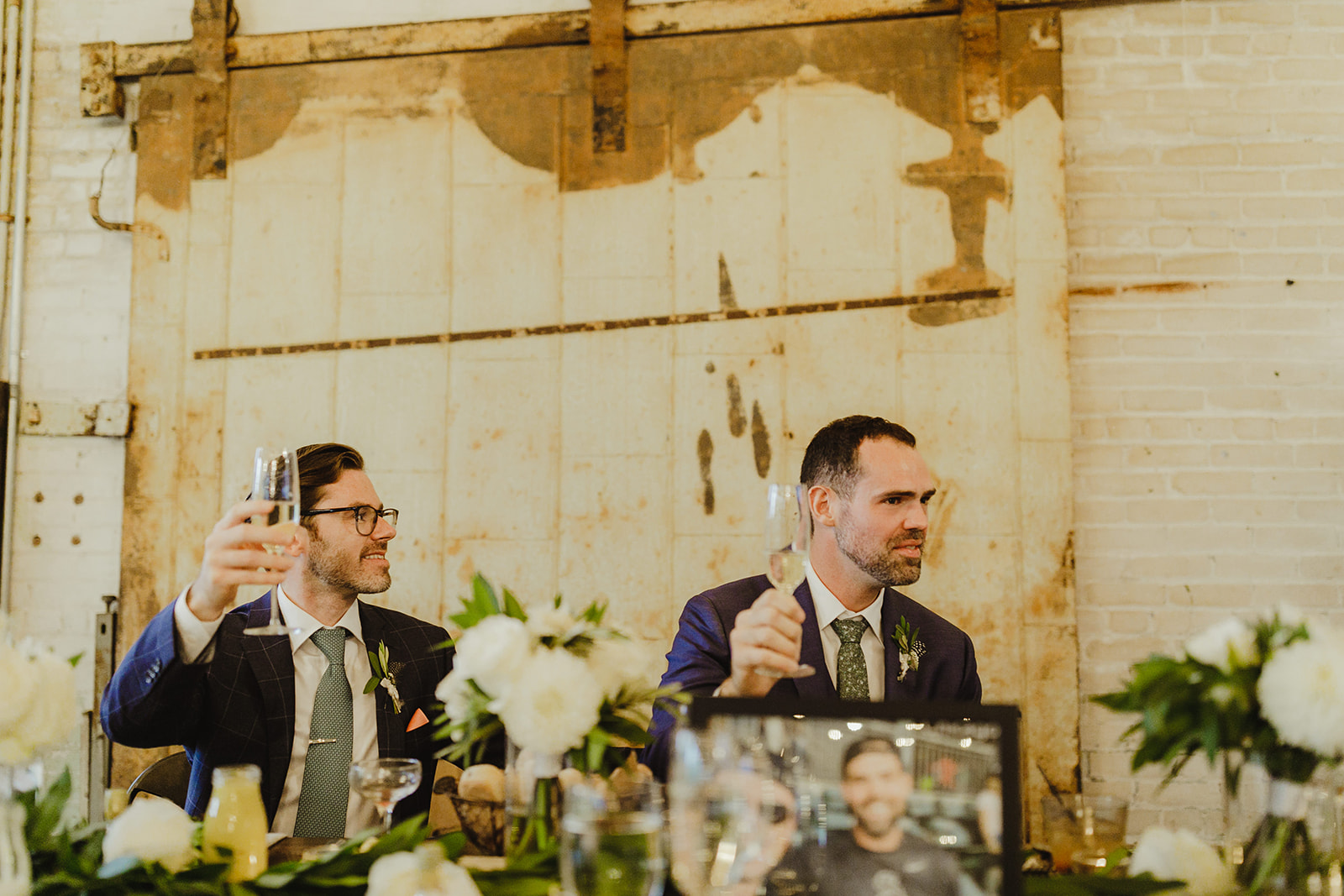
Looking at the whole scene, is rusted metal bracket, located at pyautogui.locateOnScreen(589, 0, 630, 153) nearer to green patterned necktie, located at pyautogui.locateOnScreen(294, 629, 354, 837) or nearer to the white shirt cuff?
green patterned necktie, located at pyautogui.locateOnScreen(294, 629, 354, 837)

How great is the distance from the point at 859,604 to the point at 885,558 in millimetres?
137

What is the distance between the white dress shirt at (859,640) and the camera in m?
2.19

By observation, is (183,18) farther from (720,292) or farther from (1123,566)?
(1123,566)

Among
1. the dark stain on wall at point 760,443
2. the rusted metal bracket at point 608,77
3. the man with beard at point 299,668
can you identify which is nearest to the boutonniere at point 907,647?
the dark stain on wall at point 760,443

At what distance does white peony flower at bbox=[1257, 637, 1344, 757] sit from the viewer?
3.61 ft

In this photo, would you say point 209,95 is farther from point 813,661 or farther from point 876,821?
point 876,821

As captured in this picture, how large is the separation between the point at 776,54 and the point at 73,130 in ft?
7.69

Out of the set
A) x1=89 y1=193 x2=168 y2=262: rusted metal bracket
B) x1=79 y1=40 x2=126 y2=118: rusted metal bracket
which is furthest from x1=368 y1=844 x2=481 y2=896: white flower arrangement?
x1=79 y1=40 x2=126 y2=118: rusted metal bracket

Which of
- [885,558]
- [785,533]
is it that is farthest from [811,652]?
[785,533]

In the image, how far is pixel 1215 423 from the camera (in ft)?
10.0

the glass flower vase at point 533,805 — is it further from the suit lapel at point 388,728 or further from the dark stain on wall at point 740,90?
the dark stain on wall at point 740,90

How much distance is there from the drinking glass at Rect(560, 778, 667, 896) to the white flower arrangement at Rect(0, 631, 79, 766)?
2.24ft

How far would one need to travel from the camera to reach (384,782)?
1461 millimetres

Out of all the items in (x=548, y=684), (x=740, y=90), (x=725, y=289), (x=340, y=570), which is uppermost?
(x=740, y=90)
